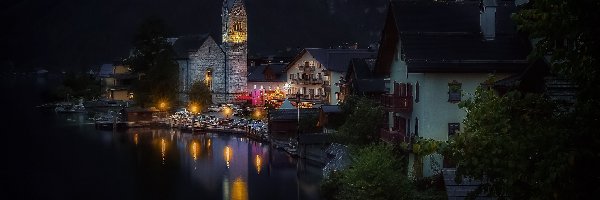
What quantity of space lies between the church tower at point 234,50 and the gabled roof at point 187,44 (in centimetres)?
386

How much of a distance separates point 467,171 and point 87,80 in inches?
4817

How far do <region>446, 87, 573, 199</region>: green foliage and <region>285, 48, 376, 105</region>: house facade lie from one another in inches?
2326

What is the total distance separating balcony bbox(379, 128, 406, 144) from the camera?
32372 millimetres

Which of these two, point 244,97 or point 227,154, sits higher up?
point 244,97

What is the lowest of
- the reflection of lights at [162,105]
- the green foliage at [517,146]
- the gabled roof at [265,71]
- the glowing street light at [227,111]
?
the glowing street light at [227,111]

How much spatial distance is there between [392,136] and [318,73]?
46760 mm

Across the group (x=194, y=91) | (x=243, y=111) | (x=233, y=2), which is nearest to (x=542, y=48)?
(x=243, y=111)

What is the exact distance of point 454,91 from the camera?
96.9 ft

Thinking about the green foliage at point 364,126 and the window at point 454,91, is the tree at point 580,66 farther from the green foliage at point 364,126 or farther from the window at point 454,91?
the green foliage at point 364,126

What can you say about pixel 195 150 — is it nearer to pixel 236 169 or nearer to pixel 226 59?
pixel 236 169

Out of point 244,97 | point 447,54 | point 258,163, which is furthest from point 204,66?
point 447,54

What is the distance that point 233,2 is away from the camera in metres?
98.2

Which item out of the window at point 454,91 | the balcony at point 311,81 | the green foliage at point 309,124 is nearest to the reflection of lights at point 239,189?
the window at point 454,91

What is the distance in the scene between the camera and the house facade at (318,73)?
7469 cm
